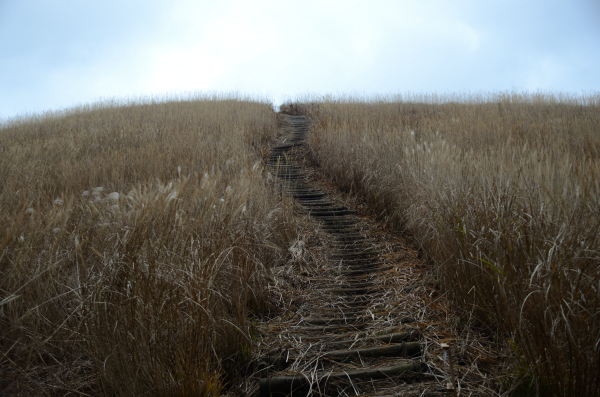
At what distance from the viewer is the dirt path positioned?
2375 mm

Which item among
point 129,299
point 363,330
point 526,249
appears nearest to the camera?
point 129,299

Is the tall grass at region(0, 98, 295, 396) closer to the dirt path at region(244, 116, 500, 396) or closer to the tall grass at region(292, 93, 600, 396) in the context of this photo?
the dirt path at region(244, 116, 500, 396)

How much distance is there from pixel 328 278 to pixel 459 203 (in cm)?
160

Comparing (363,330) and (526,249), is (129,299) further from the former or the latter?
(526,249)

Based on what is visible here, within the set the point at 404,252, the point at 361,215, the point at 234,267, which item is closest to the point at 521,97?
the point at 361,215

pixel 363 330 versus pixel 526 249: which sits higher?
pixel 526 249

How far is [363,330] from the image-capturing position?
9.89 feet

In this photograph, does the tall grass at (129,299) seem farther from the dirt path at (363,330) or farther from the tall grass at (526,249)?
the tall grass at (526,249)

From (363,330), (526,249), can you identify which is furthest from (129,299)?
(526,249)

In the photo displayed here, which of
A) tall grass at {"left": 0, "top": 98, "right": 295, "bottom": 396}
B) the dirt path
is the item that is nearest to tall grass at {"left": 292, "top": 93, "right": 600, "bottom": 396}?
the dirt path

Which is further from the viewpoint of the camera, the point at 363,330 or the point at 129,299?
the point at 363,330

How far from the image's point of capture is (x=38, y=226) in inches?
101

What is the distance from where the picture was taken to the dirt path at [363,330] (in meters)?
2.38

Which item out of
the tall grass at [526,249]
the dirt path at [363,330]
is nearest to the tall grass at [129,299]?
the dirt path at [363,330]
